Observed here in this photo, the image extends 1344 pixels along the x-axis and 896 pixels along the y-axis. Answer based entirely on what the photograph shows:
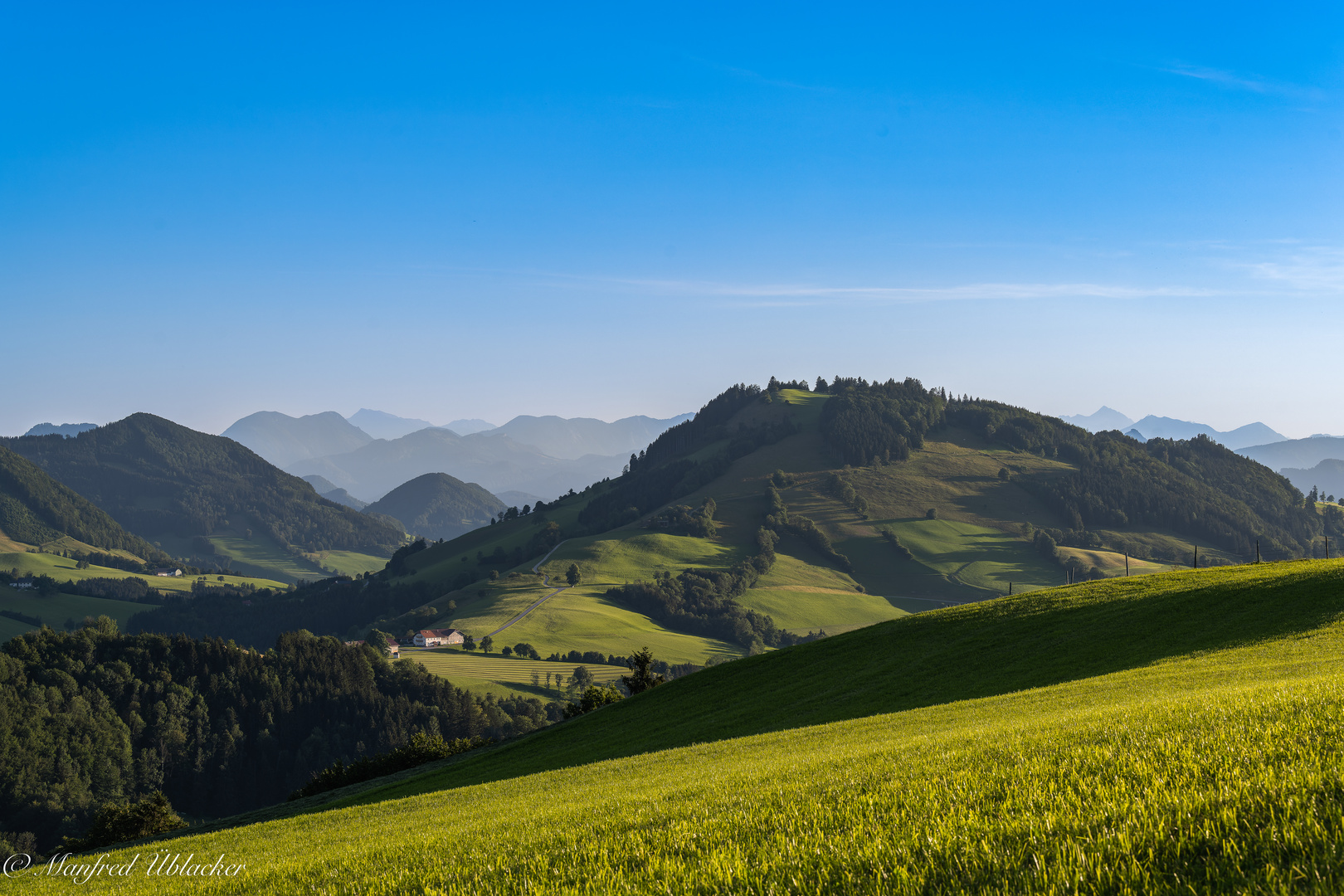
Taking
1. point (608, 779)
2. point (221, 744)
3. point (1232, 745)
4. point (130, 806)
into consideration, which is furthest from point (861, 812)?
point (221, 744)

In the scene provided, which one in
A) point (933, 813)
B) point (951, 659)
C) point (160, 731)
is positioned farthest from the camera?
point (160, 731)

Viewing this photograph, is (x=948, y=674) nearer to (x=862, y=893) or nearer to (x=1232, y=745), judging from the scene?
(x=1232, y=745)

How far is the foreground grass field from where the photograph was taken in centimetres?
604

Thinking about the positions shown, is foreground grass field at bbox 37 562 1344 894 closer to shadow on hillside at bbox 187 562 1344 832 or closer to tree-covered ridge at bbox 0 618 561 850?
shadow on hillside at bbox 187 562 1344 832

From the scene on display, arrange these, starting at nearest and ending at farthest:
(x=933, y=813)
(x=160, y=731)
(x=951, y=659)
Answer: (x=933, y=813) → (x=951, y=659) → (x=160, y=731)

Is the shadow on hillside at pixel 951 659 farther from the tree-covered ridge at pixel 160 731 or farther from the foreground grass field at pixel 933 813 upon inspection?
the tree-covered ridge at pixel 160 731

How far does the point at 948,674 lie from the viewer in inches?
1694

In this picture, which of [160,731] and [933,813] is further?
[160,731]

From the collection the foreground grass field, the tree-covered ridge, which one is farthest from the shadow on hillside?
the tree-covered ridge

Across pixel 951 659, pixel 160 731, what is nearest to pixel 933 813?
pixel 951 659

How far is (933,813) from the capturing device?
7.98m

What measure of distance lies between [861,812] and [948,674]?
1479 inches

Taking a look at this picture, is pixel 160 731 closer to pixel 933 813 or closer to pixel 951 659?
pixel 951 659

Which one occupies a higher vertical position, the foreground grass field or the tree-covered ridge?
the foreground grass field
